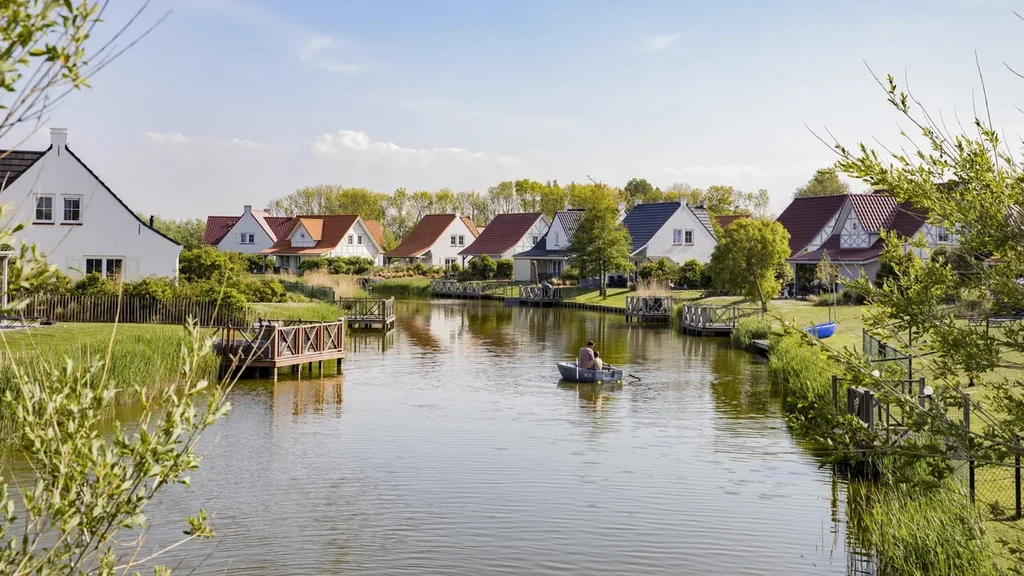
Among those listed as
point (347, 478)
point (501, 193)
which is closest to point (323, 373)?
point (347, 478)

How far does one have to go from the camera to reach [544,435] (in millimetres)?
20500

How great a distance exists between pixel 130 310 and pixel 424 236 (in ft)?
197

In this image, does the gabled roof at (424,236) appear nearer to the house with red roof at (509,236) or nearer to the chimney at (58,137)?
the house with red roof at (509,236)

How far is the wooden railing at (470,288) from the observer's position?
231 ft

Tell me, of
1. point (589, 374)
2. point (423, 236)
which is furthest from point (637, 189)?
point (589, 374)

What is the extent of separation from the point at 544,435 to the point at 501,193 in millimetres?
111535

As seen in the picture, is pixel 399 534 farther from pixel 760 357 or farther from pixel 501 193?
pixel 501 193

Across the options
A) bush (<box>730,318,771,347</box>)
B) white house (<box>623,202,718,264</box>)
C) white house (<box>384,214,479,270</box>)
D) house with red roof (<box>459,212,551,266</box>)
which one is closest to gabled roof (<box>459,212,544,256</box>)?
house with red roof (<box>459,212,551,266</box>)

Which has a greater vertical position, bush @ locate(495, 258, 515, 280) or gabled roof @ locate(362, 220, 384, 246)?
gabled roof @ locate(362, 220, 384, 246)

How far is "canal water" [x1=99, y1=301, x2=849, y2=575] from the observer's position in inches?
495

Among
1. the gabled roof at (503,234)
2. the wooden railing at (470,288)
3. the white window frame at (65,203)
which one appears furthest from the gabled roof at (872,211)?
the white window frame at (65,203)

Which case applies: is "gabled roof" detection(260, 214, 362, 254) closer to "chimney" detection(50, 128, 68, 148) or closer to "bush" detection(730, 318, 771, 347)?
"chimney" detection(50, 128, 68, 148)

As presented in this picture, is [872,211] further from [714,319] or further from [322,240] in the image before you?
[322,240]

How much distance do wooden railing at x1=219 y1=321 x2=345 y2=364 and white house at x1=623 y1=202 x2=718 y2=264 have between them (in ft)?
135
